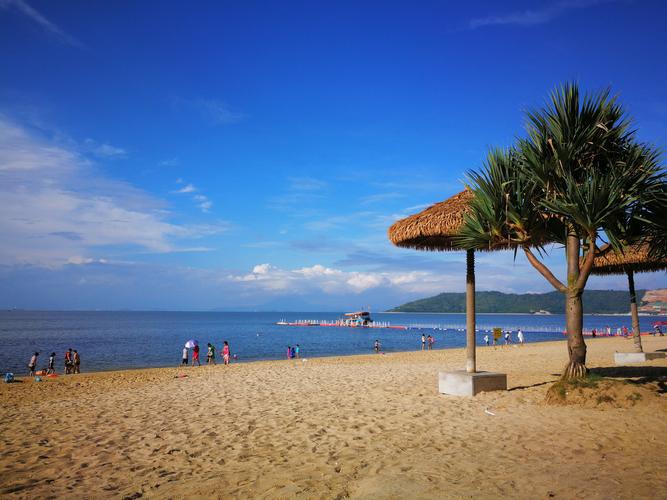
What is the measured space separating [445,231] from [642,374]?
6.84 meters

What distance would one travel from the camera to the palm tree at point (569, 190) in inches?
310

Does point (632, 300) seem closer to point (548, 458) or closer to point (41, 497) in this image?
point (548, 458)

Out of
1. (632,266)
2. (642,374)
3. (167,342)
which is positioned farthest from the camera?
(167,342)

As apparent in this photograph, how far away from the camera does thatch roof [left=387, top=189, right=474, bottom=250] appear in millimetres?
10008

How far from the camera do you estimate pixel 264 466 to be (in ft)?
17.6

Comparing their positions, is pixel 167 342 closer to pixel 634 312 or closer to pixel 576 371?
pixel 634 312

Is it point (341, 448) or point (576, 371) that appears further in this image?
point (576, 371)

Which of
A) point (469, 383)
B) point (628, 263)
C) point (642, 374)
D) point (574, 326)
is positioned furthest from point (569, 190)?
point (628, 263)

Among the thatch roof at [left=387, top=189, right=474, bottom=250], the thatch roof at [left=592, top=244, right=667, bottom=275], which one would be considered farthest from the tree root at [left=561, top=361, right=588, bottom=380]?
the thatch roof at [left=592, top=244, right=667, bottom=275]

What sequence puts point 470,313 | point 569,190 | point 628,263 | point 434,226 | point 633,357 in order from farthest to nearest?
1. point 628,263
2. point 633,357
3. point 434,226
4. point 470,313
5. point 569,190

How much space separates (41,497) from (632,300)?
19189 millimetres

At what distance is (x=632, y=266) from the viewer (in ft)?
56.1

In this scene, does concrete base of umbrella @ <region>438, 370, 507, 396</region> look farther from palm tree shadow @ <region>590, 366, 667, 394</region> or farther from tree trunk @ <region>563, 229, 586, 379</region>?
palm tree shadow @ <region>590, 366, 667, 394</region>

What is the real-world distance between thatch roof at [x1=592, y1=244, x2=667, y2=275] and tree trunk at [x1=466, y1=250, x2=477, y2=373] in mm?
7301
